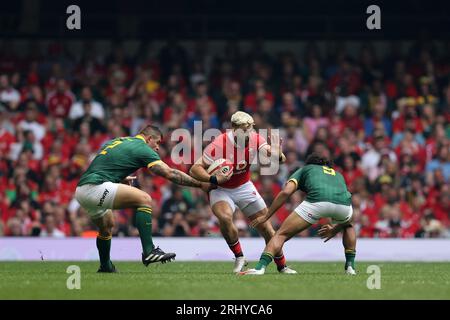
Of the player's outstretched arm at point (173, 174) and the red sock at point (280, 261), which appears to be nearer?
the player's outstretched arm at point (173, 174)

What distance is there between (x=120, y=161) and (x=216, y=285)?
113 inches

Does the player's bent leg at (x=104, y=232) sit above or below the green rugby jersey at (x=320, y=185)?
below

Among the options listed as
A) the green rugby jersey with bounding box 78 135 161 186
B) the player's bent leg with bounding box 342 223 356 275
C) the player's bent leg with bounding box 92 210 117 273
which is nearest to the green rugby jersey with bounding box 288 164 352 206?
the player's bent leg with bounding box 342 223 356 275

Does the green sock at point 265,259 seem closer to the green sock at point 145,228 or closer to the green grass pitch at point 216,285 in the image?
the green grass pitch at point 216,285

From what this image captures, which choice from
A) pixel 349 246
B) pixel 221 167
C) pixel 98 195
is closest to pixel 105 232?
pixel 98 195

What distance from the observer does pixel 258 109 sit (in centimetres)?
2677

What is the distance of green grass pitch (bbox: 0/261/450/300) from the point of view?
41.3 feet

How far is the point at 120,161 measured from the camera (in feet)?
Result: 51.9

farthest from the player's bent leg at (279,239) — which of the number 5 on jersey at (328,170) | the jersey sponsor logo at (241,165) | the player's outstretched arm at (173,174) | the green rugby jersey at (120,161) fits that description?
the green rugby jersey at (120,161)

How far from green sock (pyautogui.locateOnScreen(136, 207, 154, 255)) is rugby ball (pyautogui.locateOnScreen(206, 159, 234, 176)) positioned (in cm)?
126

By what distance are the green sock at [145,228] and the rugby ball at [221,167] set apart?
1258 millimetres

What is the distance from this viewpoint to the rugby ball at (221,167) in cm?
1625
